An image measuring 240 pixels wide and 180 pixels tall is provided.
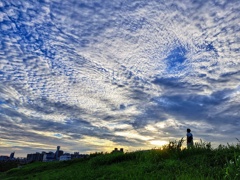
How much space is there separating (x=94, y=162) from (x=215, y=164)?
9.36m

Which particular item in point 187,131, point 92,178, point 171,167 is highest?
point 187,131

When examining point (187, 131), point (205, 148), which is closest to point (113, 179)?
point (205, 148)

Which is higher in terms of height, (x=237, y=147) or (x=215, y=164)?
(x=237, y=147)

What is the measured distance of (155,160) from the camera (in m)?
11.9

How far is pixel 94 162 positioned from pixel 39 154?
160 m

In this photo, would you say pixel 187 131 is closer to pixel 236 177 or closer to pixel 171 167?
pixel 171 167

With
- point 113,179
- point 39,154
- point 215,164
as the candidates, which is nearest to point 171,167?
point 215,164

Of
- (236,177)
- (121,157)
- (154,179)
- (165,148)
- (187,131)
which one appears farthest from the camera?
(187,131)

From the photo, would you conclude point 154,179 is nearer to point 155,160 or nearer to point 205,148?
point 155,160

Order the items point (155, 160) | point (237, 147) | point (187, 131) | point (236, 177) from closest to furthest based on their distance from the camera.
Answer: point (236, 177)
point (237, 147)
point (155, 160)
point (187, 131)

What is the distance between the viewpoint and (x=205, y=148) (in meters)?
12.3

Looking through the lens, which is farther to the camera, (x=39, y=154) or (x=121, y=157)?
(x=39, y=154)

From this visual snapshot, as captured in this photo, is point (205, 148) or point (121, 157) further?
point (121, 157)

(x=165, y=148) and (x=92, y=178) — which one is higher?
(x=165, y=148)
